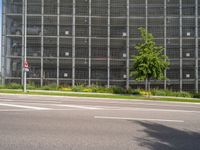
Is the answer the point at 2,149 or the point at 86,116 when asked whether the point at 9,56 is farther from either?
the point at 2,149

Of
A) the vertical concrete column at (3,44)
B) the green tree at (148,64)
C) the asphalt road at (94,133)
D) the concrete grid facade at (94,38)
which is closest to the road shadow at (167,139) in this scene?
the asphalt road at (94,133)

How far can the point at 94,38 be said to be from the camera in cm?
4188

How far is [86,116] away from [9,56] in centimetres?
3148

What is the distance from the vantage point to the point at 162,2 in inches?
1666

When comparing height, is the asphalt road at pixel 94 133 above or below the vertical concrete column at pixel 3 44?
below

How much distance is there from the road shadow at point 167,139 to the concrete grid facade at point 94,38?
102 ft

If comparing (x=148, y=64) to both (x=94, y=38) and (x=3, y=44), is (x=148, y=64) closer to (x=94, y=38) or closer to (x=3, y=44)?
(x=94, y=38)

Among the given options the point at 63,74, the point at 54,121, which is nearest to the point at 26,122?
the point at 54,121

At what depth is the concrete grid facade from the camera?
41.3 metres

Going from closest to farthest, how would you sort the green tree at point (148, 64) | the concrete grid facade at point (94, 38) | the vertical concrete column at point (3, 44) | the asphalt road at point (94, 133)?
the asphalt road at point (94, 133) → the green tree at point (148, 64) → the vertical concrete column at point (3, 44) → the concrete grid facade at point (94, 38)

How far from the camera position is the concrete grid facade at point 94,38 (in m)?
41.3

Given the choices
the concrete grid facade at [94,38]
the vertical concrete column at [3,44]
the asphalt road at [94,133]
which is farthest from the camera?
the concrete grid facade at [94,38]

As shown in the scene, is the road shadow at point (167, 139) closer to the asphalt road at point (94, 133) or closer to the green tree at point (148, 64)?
the asphalt road at point (94, 133)

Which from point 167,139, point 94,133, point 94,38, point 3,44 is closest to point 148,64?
point 94,38
